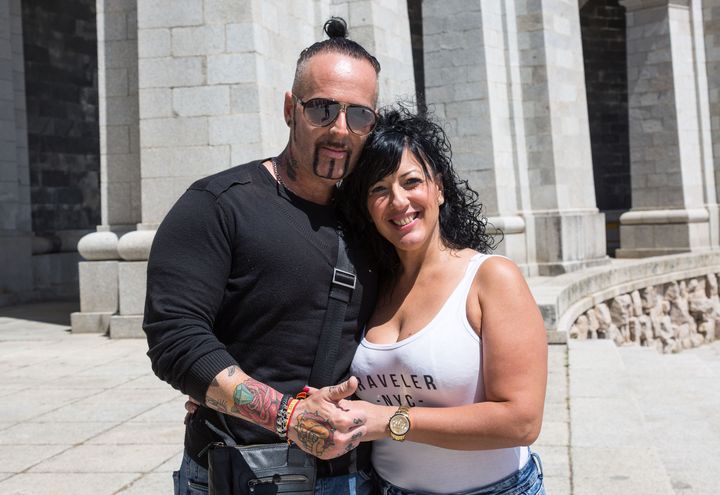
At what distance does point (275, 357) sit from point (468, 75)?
11065 millimetres

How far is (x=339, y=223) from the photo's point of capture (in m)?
2.07

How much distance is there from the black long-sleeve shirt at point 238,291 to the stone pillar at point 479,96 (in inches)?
412

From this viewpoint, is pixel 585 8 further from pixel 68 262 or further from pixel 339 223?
pixel 339 223

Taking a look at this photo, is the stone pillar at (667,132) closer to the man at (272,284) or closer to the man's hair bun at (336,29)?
the man's hair bun at (336,29)

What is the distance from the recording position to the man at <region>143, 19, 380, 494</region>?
178 cm

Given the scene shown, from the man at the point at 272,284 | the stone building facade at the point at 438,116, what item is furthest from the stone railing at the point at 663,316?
the man at the point at 272,284

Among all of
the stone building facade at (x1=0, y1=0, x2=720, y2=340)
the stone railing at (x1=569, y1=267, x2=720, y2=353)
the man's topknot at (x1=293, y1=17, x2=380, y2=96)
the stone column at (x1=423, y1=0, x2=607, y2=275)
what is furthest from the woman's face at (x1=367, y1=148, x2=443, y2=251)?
the stone column at (x1=423, y1=0, x2=607, y2=275)

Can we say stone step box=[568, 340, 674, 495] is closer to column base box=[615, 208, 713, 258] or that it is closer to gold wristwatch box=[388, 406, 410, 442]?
gold wristwatch box=[388, 406, 410, 442]

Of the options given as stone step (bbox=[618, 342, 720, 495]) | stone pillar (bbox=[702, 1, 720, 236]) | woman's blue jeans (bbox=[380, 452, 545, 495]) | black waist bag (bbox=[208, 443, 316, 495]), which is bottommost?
stone step (bbox=[618, 342, 720, 495])

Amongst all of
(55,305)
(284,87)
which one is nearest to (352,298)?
(284,87)

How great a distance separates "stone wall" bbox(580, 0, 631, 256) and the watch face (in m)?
20.5

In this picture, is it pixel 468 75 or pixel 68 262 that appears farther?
pixel 68 262

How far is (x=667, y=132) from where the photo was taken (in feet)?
54.5

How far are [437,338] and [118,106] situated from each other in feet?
23.8
